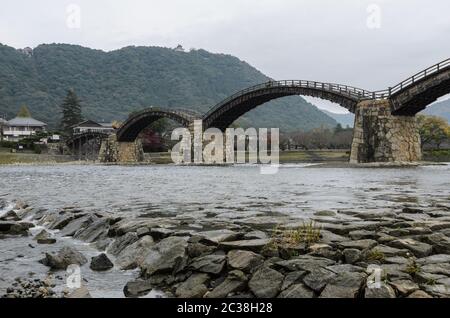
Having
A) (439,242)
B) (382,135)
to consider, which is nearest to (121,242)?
(439,242)

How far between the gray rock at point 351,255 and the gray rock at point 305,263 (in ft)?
1.18

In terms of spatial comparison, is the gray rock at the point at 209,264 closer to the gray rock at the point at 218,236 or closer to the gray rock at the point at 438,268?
the gray rock at the point at 218,236

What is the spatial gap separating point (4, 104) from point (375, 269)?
174 meters

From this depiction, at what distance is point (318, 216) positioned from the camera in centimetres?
1047

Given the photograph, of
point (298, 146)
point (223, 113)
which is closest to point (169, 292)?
point (223, 113)

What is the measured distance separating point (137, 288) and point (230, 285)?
1516 millimetres

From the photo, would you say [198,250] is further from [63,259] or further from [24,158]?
[24,158]

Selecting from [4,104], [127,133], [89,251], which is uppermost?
[4,104]

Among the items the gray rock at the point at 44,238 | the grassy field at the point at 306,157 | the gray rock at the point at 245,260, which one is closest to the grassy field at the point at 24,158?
the grassy field at the point at 306,157

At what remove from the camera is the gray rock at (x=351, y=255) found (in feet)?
21.1

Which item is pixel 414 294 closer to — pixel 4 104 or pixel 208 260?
pixel 208 260

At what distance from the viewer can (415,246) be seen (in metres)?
6.91

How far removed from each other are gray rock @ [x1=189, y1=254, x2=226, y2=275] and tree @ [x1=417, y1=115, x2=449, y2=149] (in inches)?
2860
